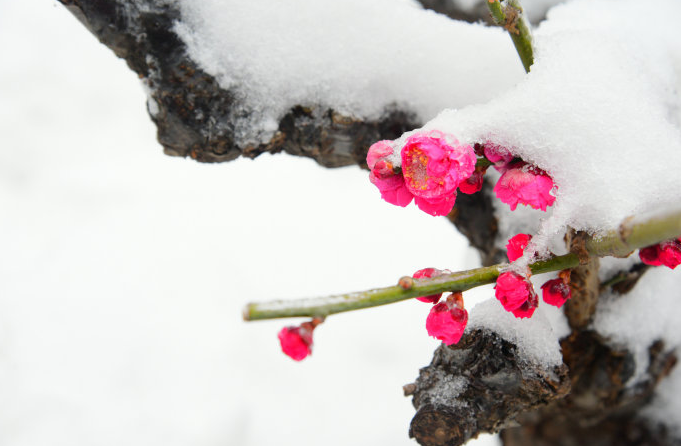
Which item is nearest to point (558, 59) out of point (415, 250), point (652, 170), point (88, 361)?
point (652, 170)

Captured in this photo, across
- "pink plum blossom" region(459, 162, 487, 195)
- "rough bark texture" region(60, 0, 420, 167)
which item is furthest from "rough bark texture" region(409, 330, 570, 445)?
"rough bark texture" region(60, 0, 420, 167)

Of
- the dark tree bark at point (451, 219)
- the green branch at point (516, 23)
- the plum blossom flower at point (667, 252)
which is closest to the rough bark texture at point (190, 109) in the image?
the dark tree bark at point (451, 219)

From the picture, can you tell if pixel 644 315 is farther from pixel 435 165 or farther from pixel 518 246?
pixel 435 165

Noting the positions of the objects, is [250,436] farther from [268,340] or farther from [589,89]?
[589,89]

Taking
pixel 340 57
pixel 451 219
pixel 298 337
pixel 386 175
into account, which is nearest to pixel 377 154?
pixel 386 175

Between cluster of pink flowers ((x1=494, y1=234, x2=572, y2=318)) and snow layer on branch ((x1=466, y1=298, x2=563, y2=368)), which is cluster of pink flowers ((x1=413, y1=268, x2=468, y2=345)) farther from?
snow layer on branch ((x1=466, y1=298, x2=563, y2=368))

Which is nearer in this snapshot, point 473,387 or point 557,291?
Answer: point 557,291
